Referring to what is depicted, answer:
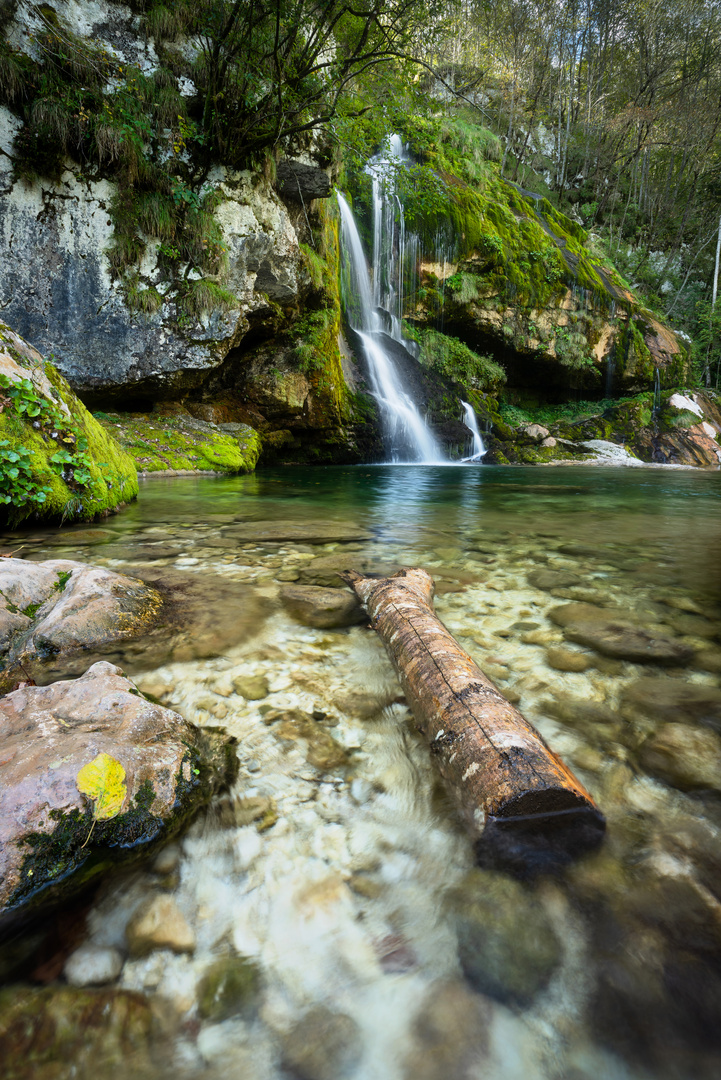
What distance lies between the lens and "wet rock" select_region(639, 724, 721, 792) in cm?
135

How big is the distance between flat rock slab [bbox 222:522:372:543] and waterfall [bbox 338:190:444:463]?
8682 millimetres

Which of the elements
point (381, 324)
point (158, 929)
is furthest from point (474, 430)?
point (158, 929)

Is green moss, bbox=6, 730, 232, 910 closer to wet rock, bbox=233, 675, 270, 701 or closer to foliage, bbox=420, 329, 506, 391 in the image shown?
wet rock, bbox=233, 675, 270, 701

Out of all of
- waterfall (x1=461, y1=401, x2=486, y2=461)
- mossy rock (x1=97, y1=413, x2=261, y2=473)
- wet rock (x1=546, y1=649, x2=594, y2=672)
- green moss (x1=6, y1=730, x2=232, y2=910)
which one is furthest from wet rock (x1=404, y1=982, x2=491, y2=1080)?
waterfall (x1=461, y1=401, x2=486, y2=461)

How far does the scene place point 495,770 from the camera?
120 cm

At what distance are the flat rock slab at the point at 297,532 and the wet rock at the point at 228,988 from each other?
302cm

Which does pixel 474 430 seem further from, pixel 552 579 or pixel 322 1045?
pixel 322 1045

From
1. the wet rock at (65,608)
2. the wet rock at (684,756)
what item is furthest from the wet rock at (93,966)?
the wet rock at (684,756)

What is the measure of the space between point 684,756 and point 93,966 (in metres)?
1.58

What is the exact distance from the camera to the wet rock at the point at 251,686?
1730mm

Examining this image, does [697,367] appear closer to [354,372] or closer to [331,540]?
[354,372]

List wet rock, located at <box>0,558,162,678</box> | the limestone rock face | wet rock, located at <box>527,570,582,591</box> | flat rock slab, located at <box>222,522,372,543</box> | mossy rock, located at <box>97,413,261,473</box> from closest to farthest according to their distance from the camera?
wet rock, located at <box>0,558,162,678</box>
wet rock, located at <box>527,570,582,591</box>
flat rock slab, located at <box>222,522,372,543</box>
the limestone rock face
mossy rock, located at <box>97,413,261,473</box>

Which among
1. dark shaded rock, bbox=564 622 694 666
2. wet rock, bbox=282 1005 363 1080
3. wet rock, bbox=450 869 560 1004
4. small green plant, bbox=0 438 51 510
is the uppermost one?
small green plant, bbox=0 438 51 510

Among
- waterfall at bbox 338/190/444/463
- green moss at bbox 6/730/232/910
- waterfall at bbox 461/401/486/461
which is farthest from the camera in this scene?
waterfall at bbox 461/401/486/461
